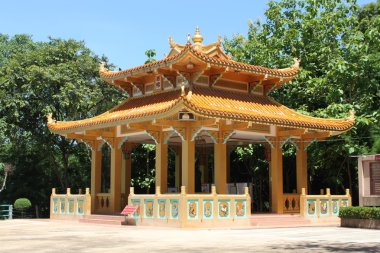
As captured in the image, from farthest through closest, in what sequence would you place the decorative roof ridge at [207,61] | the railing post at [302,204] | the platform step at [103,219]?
the railing post at [302,204] < the platform step at [103,219] < the decorative roof ridge at [207,61]

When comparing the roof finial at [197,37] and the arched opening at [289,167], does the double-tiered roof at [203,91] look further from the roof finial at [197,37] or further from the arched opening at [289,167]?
the arched opening at [289,167]

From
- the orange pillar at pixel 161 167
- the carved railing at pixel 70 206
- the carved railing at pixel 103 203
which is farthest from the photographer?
the carved railing at pixel 103 203

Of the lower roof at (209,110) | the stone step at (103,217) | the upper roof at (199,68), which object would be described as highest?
the upper roof at (199,68)

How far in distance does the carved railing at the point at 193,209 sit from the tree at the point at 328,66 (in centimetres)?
779

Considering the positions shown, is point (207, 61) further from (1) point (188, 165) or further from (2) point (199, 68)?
(1) point (188, 165)

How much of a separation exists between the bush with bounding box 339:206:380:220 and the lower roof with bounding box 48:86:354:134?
4.02m

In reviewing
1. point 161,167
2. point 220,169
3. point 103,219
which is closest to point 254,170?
point 220,169

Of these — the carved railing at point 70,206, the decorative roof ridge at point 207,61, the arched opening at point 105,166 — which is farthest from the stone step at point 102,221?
the arched opening at point 105,166

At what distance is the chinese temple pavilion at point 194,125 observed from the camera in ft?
64.8

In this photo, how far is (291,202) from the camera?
23.9 m

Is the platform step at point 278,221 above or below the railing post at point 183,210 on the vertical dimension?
below

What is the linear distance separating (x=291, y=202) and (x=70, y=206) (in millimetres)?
9614

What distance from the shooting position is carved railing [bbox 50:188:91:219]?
939 inches

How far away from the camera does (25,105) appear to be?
30.9m
